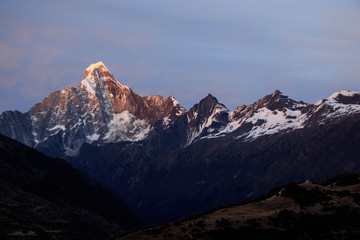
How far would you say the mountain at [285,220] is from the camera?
479ft

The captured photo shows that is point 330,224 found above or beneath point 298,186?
beneath

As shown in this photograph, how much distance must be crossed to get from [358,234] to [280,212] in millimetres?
22112

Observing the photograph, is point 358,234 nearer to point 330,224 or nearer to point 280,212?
point 330,224

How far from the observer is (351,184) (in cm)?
18462

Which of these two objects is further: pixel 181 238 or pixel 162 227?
pixel 162 227

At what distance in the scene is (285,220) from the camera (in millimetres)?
153750

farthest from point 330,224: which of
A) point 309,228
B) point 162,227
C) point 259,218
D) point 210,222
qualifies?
point 162,227

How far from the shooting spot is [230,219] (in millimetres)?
158000

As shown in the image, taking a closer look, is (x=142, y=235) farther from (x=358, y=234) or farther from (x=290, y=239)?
(x=358, y=234)

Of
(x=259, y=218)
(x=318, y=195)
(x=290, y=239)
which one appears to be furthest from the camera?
(x=318, y=195)

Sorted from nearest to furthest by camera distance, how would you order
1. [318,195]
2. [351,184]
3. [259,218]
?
[259,218] < [318,195] < [351,184]

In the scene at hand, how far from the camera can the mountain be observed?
14588 cm

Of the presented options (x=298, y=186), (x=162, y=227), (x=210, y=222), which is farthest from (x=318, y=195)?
(x=162, y=227)

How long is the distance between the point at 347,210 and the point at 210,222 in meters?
33.2
